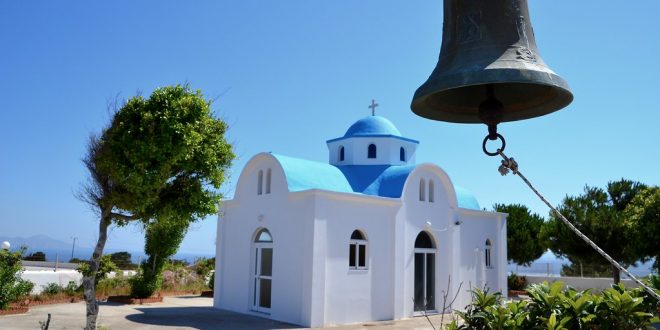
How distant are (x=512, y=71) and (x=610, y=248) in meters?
22.3

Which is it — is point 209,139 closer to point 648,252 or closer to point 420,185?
point 420,185

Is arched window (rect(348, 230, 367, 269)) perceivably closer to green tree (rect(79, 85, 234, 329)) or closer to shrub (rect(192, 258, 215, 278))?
green tree (rect(79, 85, 234, 329))

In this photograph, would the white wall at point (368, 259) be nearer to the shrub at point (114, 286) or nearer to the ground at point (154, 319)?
the ground at point (154, 319)

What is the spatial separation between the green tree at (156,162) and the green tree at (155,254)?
10.5m

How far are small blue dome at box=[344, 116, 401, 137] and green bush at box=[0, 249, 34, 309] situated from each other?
38.9ft

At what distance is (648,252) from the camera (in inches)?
845

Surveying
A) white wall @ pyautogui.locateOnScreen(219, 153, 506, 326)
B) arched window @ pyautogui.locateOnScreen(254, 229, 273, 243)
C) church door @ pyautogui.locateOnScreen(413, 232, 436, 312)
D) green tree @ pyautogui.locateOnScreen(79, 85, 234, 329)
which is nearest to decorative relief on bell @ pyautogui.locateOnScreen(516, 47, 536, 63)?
green tree @ pyautogui.locateOnScreen(79, 85, 234, 329)

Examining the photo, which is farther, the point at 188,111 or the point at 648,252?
the point at 648,252

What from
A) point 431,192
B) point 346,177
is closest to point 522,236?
point 431,192

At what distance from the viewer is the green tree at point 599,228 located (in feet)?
73.5

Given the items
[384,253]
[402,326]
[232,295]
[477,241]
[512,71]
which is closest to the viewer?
[512,71]

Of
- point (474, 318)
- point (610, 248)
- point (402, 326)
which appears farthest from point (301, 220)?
point (610, 248)

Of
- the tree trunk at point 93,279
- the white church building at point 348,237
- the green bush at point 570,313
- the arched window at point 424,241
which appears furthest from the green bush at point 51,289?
the green bush at point 570,313

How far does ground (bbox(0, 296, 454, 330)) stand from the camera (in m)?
13.7
